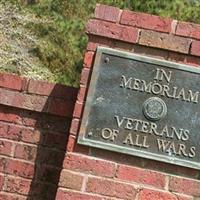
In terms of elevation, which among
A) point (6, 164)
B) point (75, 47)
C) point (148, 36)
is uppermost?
point (75, 47)

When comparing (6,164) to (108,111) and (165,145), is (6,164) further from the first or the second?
(165,145)

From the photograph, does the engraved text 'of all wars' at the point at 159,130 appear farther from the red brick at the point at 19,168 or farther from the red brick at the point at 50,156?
the red brick at the point at 19,168

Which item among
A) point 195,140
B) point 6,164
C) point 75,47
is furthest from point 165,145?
point 75,47

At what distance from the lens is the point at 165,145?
3.24 meters

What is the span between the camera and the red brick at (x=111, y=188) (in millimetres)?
3191

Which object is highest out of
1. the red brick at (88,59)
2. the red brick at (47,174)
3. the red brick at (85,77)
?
the red brick at (88,59)

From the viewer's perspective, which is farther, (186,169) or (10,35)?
(10,35)

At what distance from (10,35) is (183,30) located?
7.80 m

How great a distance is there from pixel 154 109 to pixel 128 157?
31cm

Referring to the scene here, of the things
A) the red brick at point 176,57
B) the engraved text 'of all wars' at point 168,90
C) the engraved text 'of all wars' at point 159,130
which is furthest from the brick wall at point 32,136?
the red brick at point 176,57

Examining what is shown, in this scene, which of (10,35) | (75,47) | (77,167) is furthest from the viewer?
(10,35)

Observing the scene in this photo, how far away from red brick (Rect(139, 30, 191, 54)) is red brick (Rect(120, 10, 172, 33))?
1.3 inches

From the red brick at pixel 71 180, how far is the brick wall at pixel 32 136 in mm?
368

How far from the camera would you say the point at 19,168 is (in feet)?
11.7
